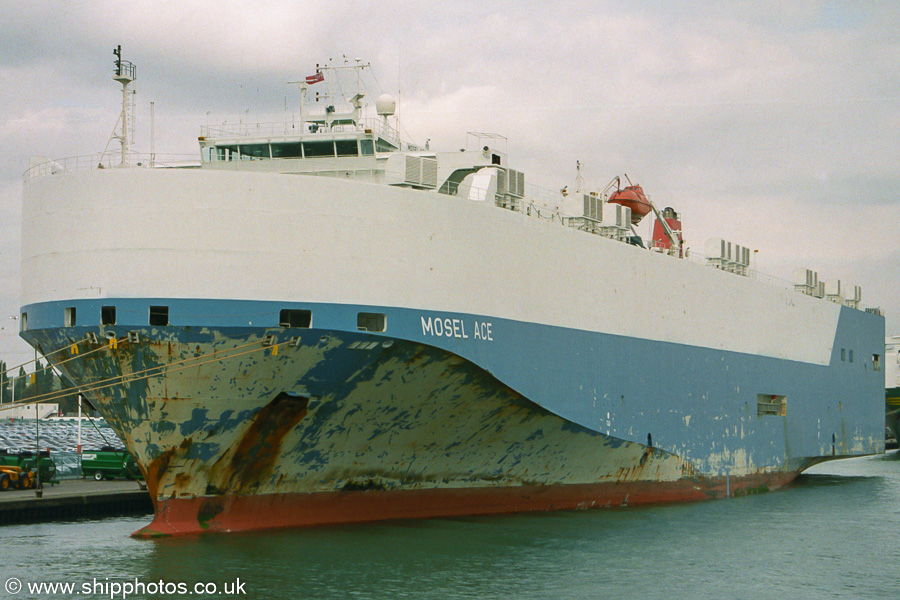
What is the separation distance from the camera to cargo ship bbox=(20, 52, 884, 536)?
590 inches

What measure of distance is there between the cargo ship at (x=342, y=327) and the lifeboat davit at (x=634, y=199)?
388 cm

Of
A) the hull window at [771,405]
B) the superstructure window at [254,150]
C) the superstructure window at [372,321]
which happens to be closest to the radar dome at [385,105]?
the superstructure window at [254,150]

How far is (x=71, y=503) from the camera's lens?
68.5 feet

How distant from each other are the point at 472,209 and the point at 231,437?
5.84 meters

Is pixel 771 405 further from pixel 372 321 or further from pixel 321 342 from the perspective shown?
pixel 321 342

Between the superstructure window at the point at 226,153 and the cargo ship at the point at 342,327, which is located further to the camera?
the superstructure window at the point at 226,153

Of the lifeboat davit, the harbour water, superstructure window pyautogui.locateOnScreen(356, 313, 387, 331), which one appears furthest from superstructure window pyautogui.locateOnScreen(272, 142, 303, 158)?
the lifeboat davit

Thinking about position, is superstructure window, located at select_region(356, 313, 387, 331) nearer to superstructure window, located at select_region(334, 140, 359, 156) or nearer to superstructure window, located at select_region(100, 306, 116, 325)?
superstructure window, located at select_region(100, 306, 116, 325)

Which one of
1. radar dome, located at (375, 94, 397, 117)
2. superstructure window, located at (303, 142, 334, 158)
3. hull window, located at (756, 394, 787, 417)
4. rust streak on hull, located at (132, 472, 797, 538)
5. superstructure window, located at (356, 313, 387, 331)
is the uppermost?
radar dome, located at (375, 94, 397, 117)

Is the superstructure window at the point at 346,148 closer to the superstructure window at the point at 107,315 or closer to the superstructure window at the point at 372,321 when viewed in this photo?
the superstructure window at the point at 372,321

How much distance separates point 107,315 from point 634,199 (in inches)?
602

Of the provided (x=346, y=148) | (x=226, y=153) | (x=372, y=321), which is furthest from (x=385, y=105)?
(x=372, y=321)

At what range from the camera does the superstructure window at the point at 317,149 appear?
18.3 metres

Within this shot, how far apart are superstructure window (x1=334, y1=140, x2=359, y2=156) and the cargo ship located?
0.10 feet
